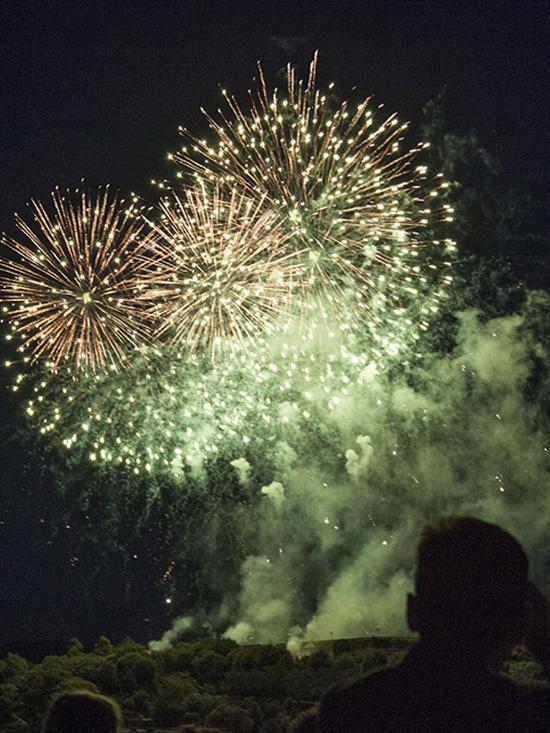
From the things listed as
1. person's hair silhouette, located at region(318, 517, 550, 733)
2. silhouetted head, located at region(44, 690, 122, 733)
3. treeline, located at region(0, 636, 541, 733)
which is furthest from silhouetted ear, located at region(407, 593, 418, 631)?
treeline, located at region(0, 636, 541, 733)

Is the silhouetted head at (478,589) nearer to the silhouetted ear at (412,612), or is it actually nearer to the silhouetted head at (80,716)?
the silhouetted ear at (412,612)

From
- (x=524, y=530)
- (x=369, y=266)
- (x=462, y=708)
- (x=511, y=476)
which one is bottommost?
(x=462, y=708)

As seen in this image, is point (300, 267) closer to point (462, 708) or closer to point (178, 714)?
point (178, 714)

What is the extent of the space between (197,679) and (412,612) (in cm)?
1493

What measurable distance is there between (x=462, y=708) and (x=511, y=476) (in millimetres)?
24016

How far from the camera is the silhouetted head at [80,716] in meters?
3.64

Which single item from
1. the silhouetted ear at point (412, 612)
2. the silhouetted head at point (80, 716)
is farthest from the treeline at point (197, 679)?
the silhouetted ear at point (412, 612)

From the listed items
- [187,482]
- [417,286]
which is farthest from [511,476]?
[187,482]

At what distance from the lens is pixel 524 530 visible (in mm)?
25109

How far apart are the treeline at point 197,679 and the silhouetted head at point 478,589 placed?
9.46 m

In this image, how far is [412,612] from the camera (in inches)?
111

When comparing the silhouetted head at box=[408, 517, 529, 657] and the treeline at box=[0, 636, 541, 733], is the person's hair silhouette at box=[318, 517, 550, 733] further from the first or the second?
the treeline at box=[0, 636, 541, 733]

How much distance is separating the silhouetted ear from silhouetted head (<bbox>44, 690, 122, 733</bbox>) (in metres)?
1.53

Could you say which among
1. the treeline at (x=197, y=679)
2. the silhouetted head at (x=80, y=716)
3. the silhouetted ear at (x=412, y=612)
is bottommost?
the treeline at (x=197, y=679)
